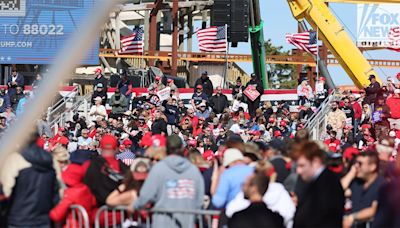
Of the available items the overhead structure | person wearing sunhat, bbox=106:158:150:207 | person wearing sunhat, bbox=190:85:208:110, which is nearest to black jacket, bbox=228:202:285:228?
person wearing sunhat, bbox=106:158:150:207

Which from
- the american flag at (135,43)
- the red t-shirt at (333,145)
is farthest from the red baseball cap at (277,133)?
the american flag at (135,43)

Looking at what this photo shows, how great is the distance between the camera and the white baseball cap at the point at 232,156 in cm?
1149

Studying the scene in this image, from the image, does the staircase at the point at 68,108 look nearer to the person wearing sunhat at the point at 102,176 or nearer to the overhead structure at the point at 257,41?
the overhead structure at the point at 257,41

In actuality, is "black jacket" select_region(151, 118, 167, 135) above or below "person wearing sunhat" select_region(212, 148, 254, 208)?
below

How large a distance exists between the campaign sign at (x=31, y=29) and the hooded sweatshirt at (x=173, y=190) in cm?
2680

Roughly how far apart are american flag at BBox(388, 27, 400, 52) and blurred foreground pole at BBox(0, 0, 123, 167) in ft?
121

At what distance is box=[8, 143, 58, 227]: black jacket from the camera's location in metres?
11.3

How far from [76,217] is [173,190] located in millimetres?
1062

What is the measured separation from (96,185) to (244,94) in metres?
17.7

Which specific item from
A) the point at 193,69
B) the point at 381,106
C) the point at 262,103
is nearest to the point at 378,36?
the point at 193,69

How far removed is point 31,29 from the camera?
38000mm

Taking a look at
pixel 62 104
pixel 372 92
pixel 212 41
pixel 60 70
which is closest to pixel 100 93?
pixel 62 104

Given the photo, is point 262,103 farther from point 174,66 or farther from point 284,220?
point 284,220

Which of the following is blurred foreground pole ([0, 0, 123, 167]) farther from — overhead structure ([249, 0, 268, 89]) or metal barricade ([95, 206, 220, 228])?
overhead structure ([249, 0, 268, 89])
